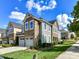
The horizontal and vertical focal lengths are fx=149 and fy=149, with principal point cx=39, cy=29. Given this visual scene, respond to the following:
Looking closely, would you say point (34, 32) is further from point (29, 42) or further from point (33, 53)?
point (33, 53)

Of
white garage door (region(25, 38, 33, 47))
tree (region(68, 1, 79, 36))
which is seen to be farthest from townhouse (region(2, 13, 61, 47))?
tree (region(68, 1, 79, 36))

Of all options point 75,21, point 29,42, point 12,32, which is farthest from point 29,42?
point 75,21

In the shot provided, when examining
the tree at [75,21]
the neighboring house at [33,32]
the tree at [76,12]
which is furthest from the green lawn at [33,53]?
the neighboring house at [33,32]

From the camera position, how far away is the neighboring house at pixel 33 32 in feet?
109

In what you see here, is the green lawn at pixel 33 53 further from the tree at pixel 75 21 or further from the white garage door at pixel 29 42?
the white garage door at pixel 29 42

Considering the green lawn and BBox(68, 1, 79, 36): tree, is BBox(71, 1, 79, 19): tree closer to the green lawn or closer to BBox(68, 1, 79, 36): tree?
BBox(68, 1, 79, 36): tree

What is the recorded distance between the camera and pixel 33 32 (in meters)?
33.1

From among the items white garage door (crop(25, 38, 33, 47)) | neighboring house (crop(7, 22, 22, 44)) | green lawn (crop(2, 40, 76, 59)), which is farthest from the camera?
neighboring house (crop(7, 22, 22, 44))

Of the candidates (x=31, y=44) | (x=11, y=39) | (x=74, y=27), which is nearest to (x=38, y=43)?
(x=31, y=44)

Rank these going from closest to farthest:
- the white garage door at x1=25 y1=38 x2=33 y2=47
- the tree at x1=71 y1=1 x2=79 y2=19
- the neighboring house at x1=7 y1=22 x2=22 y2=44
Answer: the tree at x1=71 y1=1 x2=79 y2=19
the white garage door at x1=25 y1=38 x2=33 y2=47
the neighboring house at x1=7 y1=22 x2=22 y2=44

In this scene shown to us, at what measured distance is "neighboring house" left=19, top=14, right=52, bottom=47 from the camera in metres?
33.2

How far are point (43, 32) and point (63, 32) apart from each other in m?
59.4

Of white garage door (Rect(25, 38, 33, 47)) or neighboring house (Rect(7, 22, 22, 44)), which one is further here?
neighboring house (Rect(7, 22, 22, 44))

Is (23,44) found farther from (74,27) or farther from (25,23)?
(74,27)
